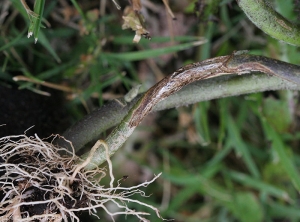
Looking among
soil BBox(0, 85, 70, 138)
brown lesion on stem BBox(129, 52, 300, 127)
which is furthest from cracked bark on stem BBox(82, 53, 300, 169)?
soil BBox(0, 85, 70, 138)

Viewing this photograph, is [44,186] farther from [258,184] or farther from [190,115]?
[258,184]

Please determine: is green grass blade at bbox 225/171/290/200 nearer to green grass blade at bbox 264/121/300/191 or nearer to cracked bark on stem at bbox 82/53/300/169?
green grass blade at bbox 264/121/300/191

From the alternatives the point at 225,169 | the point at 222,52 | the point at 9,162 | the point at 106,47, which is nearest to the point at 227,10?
the point at 222,52

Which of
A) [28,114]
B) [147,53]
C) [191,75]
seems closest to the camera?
[191,75]

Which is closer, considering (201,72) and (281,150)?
(201,72)

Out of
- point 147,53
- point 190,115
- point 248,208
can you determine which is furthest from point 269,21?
point 248,208

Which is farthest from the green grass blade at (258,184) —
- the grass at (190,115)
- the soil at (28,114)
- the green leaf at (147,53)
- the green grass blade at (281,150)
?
the soil at (28,114)

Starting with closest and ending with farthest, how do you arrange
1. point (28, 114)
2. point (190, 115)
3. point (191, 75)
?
1. point (191, 75)
2. point (28, 114)
3. point (190, 115)
